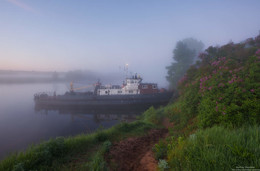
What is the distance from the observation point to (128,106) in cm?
2130

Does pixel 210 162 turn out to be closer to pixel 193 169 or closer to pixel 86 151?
pixel 193 169

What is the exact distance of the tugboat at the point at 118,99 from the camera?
846 inches

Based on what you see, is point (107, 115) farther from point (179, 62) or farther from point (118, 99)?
point (179, 62)

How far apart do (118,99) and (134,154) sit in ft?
56.4

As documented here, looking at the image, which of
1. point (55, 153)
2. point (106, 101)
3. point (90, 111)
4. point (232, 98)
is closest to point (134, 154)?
point (55, 153)

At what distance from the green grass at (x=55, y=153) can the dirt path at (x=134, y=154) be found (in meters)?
0.61

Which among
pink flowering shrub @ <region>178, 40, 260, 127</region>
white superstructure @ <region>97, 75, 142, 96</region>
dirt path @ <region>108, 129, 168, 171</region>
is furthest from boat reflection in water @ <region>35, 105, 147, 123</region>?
pink flowering shrub @ <region>178, 40, 260, 127</region>

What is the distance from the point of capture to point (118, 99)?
71.5 ft

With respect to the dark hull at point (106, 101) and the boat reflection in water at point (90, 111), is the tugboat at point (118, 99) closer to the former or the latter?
the dark hull at point (106, 101)

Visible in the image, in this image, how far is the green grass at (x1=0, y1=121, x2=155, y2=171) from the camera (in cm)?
366

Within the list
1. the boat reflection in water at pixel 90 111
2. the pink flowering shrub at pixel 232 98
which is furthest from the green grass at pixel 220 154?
the boat reflection in water at pixel 90 111

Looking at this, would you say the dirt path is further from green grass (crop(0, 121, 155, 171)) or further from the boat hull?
the boat hull

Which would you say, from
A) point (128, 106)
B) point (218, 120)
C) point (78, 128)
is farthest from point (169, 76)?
point (218, 120)

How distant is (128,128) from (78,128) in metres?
8.11
